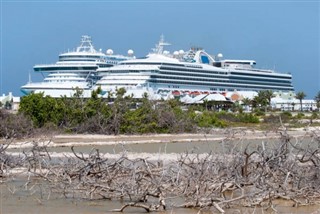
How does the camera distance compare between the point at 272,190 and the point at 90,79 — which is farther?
the point at 90,79

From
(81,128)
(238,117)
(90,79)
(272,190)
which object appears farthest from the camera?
(90,79)

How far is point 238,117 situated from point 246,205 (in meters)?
40.8

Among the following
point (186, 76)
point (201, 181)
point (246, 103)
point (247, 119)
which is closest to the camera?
point (201, 181)

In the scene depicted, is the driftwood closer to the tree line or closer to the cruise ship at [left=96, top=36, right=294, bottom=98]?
the tree line

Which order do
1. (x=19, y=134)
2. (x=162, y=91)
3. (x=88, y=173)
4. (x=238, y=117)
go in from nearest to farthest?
(x=88, y=173)
(x=19, y=134)
(x=238, y=117)
(x=162, y=91)

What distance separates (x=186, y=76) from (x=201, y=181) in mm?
73990

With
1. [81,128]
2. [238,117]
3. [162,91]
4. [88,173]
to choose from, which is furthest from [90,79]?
[88,173]

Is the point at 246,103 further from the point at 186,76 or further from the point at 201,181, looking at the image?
the point at 201,181

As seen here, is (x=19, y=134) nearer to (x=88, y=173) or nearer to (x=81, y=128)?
(x=81, y=128)

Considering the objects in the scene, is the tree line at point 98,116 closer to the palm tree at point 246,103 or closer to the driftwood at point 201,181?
the driftwood at point 201,181

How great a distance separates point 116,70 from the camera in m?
82.9

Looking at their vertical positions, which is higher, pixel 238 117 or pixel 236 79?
pixel 236 79

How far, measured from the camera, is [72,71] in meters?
86.2

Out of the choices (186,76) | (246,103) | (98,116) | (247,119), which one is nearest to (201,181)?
(98,116)
